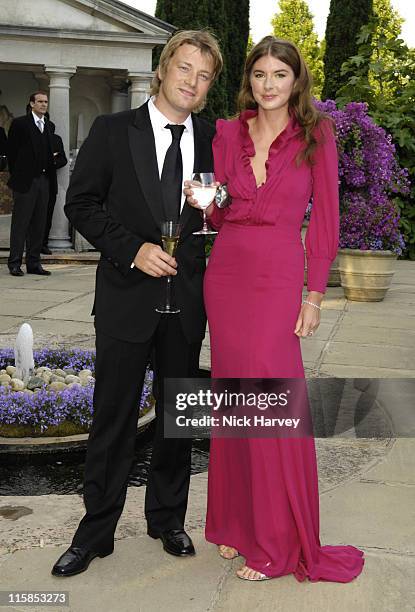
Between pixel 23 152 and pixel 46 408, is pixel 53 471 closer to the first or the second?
pixel 46 408

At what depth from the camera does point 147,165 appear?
10.9ft

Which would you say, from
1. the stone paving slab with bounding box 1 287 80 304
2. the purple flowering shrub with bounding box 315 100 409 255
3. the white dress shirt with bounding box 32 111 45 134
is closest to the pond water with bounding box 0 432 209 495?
the stone paving slab with bounding box 1 287 80 304

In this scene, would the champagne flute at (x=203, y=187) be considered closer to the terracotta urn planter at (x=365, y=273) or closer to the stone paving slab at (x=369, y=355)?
the stone paving slab at (x=369, y=355)

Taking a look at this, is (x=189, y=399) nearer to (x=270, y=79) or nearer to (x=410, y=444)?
(x=270, y=79)

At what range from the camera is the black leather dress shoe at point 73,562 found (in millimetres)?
3367

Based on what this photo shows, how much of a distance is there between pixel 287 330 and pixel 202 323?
14.5 inches

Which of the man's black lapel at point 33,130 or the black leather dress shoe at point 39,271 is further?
the black leather dress shoe at point 39,271

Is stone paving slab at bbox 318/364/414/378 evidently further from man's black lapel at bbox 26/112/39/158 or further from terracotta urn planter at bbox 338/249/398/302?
man's black lapel at bbox 26/112/39/158

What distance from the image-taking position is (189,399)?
150 inches

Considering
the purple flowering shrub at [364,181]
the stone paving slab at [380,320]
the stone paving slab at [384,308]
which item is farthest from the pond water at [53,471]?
the purple flowering shrub at [364,181]

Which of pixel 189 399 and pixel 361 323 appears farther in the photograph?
pixel 361 323

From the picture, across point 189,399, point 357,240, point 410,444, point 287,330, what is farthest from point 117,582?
point 357,240

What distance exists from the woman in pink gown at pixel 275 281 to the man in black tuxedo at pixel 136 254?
0.43 feet

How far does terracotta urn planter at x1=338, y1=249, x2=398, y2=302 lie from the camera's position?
32.8ft
